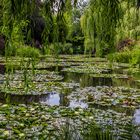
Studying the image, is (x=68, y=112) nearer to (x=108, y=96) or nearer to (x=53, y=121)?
(x=53, y=121)

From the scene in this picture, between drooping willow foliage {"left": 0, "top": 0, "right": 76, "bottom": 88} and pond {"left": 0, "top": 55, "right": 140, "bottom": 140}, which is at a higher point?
drooping willow foliage {"left": 0, "top": 0, "right": 76, "bottom": 88}

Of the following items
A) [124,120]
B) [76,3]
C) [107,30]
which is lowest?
[124,120]

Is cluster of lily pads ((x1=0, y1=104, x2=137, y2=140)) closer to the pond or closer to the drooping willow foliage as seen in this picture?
the pond

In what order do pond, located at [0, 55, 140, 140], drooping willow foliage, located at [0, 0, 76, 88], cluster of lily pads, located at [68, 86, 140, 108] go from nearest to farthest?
drooping willow foliage, located at [0, 0, 76, 88], pond, located at [0, 55, 140, 140], cluster of lily pads, located at [68, 86, 140, 108]

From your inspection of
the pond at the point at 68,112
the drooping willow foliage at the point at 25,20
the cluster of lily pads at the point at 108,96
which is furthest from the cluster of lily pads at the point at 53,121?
the drooping willow foliage at the point at 25,20

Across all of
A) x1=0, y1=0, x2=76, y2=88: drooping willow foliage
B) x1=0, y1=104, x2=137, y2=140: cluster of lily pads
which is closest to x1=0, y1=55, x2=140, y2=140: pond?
x1=0, y1=104, x2=137, y2=140: cluster of lily pads

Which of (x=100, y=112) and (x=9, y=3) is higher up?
(x=9, y=3)

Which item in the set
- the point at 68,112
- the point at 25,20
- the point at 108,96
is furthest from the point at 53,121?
the point at 25,20

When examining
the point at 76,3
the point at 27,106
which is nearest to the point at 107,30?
the point at 76,3

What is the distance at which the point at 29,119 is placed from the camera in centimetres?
525

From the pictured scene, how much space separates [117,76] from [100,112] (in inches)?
261

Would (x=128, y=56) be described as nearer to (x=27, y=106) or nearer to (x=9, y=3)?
(x=27, y=106)

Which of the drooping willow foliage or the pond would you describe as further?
the pond

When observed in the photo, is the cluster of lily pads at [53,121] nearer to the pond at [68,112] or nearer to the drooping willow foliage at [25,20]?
the pond at [68,112]
